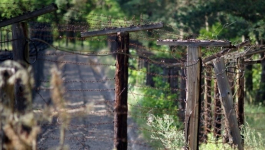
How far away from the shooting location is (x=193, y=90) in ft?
25.6

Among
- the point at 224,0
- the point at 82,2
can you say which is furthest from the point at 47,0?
the point at 224,0

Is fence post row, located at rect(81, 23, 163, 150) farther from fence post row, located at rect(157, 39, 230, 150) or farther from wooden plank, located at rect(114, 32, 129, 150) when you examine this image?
fence post row, located at rect(157, 39, 230, 150)

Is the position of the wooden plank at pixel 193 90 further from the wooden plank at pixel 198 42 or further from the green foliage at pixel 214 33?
the green foliage at pixel 214 33

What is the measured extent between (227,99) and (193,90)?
193 cm

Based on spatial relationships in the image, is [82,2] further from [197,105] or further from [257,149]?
[197,105]

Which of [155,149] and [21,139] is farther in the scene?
[155,149]

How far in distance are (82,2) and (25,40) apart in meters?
20.4

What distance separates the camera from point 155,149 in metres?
12.6

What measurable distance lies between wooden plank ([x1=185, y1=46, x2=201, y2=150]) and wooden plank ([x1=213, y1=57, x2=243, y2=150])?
179cm

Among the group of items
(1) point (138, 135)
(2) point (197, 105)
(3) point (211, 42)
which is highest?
(3) point (211, 42)

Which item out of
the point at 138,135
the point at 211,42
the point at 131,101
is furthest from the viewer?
the point at 131,101

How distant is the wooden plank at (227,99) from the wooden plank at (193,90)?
1788mm

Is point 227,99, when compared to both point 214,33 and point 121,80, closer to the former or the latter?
point 214,33

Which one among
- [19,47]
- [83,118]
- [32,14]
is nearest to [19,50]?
[19,47]
